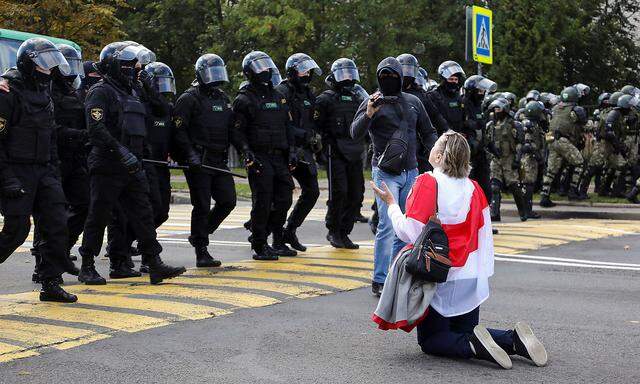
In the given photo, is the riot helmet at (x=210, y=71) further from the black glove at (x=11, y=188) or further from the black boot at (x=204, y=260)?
the black glove at (x=11, y=188)

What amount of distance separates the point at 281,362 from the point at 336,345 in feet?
1.94

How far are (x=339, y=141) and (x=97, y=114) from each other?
336 centimetres

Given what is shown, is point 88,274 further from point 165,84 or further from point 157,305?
point 165,84

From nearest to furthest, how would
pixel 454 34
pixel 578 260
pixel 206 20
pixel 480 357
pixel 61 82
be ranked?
pixel 480 357 < pixel 61 82 < pixel 578 260 < pixel 454 34 < pixel 206 20

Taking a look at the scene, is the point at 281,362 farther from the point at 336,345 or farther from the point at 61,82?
the point at 61,82

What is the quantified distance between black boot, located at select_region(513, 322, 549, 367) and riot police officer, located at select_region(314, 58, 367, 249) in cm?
564

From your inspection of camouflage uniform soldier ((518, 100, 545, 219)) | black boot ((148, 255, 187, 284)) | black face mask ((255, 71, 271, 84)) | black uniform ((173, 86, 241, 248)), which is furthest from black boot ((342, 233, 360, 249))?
camouflage uniform soldier ((518, 100, 545, 219))

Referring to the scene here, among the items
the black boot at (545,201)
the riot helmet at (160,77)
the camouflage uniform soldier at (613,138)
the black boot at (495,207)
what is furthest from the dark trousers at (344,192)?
the camouflage uniform soldier at (613,138)

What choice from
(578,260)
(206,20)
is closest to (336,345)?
(578,260)

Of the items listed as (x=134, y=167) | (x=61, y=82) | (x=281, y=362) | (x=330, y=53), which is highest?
(x=330, y=53)

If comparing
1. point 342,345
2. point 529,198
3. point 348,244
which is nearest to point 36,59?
point 342,345

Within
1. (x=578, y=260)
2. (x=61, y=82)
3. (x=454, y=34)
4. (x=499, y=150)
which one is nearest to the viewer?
(x=61, y=82)

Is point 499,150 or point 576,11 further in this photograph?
point 576,11

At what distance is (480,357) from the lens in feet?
21.3
